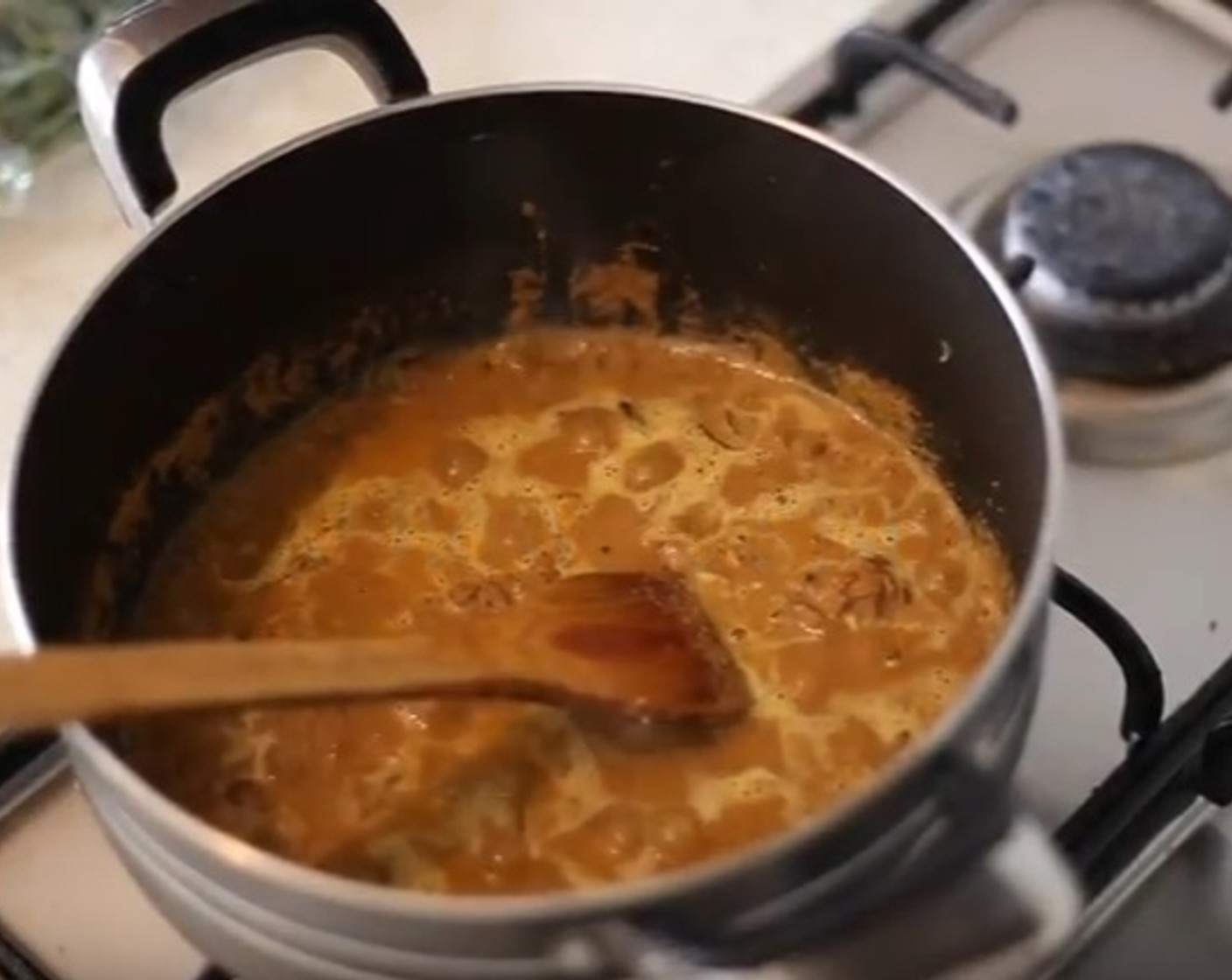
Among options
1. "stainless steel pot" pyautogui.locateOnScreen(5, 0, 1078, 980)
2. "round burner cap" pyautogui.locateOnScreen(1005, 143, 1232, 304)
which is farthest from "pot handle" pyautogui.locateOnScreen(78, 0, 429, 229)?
"round burner cap" pyautogui.locateOnScreen(1005, 143, 1232, 304)

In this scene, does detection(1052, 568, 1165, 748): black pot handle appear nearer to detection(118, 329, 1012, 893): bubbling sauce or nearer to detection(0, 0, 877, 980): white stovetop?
detection(118, 329, 1012, 893): bubbling sauce

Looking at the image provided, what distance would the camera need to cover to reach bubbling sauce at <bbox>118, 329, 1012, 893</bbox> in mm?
674

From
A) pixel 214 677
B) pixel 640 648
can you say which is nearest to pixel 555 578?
pixel 640 648

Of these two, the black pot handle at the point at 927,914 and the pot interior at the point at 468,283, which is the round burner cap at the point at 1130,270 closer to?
the pot interior at the point at 468,283

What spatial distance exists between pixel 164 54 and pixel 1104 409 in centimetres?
35

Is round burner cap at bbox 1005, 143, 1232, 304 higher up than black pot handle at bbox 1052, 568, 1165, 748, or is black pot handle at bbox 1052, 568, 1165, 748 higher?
round burner cap at bbox 1005, 143, 1232, 304

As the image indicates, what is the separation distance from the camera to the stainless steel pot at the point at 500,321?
50cm

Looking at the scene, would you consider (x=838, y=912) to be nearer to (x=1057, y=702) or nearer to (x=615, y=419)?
(x=1057, y=702)

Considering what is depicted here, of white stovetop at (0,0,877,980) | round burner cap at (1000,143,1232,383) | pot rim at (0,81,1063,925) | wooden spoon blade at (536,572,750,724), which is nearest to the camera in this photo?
pot rim at (0,81,1063,925)

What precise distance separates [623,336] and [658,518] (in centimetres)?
10

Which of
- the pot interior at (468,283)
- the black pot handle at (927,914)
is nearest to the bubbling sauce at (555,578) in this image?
the pot interior at (468,283)

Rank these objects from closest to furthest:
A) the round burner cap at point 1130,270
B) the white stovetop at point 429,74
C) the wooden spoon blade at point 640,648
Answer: the wooden spoon blade at point 640,648 < the round burner cap at point 1130,270 < the white stovetop at point 429,74

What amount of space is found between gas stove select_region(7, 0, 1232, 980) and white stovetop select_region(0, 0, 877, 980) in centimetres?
8

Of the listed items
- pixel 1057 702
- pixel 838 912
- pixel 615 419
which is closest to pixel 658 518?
pixel 615 419
